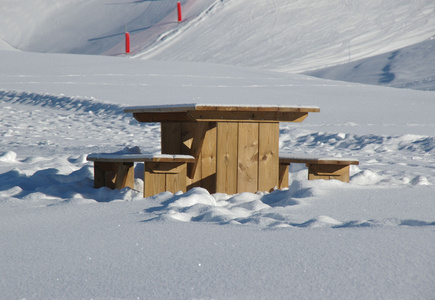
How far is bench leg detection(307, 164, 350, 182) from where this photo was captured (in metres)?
4.84

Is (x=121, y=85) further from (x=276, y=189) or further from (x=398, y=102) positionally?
(x=276, y=189)

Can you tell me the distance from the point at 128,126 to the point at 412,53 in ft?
56.3

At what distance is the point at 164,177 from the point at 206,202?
0.64 m

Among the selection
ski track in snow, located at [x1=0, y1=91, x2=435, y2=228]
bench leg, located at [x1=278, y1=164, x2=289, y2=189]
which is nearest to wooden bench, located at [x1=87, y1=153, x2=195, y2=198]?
ski track in snow, located at [x1=0, y1=91, x2=435, y2=228]

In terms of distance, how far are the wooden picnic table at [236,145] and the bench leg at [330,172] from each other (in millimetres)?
305

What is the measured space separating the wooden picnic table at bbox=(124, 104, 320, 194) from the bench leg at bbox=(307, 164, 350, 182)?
0.30 metres

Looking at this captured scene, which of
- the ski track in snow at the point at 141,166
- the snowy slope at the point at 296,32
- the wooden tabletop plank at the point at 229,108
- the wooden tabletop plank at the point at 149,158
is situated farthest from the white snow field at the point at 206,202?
the snowy slope at the point at 296,32

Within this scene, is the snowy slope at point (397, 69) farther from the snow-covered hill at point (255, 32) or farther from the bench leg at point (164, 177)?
the bench leg at point (164, 177)

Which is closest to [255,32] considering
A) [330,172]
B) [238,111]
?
[330,172]

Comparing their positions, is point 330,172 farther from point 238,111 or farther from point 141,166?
point 141,166

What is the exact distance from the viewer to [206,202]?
3.96m

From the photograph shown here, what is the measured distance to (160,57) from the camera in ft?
93.7

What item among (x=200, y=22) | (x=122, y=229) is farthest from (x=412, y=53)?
(x=122, y=229)

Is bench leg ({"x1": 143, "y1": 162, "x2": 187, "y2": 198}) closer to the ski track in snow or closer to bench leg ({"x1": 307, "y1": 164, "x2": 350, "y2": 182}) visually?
the ski track in snow
